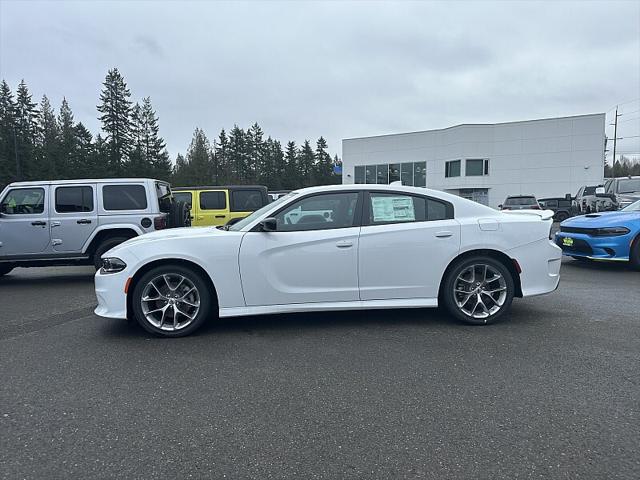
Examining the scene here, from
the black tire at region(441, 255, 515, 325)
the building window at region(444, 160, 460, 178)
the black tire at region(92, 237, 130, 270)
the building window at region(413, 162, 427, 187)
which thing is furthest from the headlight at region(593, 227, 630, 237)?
A: the building window at region(413, 162, 427, 187)

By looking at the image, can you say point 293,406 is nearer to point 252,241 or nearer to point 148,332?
point 252,241

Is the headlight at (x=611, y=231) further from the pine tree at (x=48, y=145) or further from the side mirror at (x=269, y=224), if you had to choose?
the pine tree at (x=48, y=145)

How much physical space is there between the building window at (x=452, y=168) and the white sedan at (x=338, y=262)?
35458 mm

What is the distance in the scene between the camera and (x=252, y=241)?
4.41 meters

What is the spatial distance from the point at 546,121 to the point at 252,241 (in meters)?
38.1

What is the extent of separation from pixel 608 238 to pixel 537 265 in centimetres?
434

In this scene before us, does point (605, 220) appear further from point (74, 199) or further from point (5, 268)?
point (5, 268)

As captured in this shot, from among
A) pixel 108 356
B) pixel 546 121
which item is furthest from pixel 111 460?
pixel 546 121

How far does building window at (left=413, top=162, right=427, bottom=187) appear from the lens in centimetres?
4081

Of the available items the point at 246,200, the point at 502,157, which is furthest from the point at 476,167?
the point at 246,200

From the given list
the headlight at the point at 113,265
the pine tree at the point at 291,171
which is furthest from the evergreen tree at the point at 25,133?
the headlight at the point at 113,265

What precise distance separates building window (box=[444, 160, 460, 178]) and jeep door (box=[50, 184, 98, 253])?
115 ft

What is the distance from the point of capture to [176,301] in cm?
439

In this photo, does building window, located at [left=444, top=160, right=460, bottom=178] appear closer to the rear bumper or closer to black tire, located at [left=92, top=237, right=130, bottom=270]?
black tire, located at [left=92, top=237, right=130, bottom=270]
